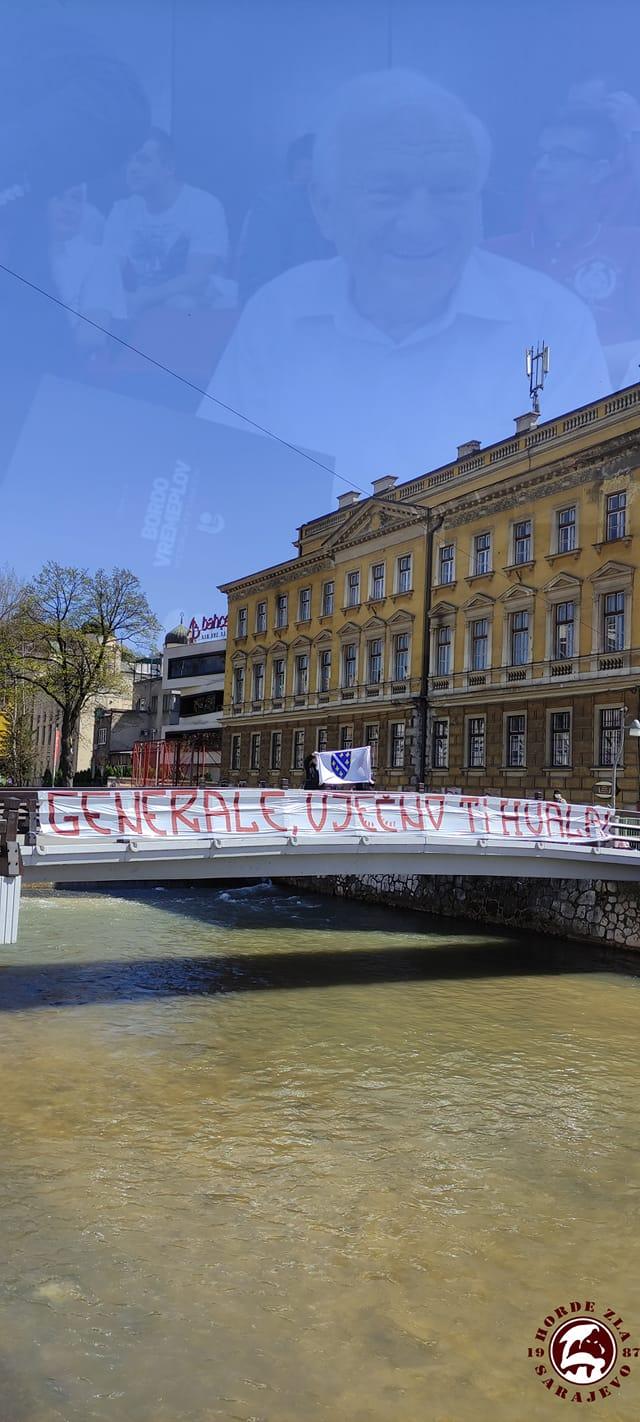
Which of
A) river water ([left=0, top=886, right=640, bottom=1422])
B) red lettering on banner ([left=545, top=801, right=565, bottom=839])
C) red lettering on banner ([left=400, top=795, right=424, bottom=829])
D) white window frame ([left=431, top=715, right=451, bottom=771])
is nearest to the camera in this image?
river water ([left=0, top=886, right=640, bottom=1422])

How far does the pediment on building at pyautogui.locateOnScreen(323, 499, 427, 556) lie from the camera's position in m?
40.5

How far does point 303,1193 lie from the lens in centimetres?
971

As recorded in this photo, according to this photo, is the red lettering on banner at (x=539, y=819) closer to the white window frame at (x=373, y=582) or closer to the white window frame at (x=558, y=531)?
the white window frame at (x=558, y=531)

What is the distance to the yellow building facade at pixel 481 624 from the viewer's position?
100 feet

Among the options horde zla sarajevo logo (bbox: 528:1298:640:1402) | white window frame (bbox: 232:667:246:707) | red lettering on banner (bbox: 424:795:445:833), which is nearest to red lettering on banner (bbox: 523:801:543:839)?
red lettering on banner (bbox: 424:795:445:833)

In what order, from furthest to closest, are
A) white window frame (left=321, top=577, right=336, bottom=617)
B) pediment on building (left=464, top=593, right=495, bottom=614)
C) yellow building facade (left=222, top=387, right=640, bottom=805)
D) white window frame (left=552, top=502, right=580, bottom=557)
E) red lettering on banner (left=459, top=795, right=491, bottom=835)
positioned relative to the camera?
1. white window frame (left=321, top=577, right=336, bottom=617)
2. pediment on building (left=464, top=593, right=495, bottom=614)
3. white window frame (left=552, top=502, right=580, bottom=557)
4. yellow building facade (left=222, top=387, right=640, bottom=805)
5. red lettering on banner (left=459, top=795, right=491, bottom=835)

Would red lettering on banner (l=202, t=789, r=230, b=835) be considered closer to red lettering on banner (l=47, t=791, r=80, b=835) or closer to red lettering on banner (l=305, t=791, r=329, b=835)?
red lettering on banner (l=305, t=791, r=329, b=835)

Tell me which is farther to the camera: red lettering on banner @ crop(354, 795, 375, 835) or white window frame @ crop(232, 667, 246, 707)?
white window frame @ crop(232, 667, 246, 707)

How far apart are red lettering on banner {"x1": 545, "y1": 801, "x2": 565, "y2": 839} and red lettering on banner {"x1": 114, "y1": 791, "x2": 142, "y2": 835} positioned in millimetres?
9365

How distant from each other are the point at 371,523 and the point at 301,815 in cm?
2591

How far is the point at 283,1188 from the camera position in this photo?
386 inches

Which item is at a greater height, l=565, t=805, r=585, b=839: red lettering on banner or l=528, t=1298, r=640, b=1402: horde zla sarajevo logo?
l=565, t=805, r=585, b=839: red lettering on banner

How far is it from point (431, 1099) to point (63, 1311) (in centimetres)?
665

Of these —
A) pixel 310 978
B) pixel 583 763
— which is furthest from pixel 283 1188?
pixel 583 763
